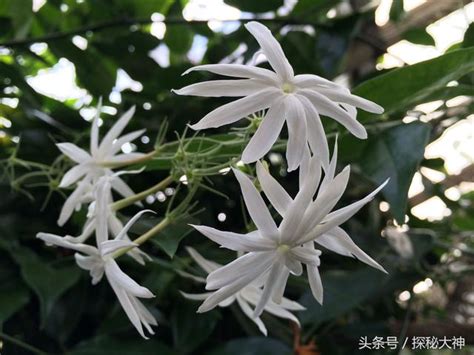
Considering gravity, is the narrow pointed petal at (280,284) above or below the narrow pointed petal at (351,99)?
below

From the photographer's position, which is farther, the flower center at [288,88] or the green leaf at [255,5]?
the green leaf at [255,5]

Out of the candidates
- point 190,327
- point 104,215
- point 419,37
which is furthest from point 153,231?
point 419,37

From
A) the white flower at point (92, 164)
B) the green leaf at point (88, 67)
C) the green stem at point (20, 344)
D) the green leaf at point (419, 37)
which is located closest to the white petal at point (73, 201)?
the white flower at point (92, 164)

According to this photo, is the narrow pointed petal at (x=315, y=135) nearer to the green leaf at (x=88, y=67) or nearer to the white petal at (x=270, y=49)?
the white petal at (x=270, y=49)

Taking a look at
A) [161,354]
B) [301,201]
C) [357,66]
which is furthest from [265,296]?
[357,66]

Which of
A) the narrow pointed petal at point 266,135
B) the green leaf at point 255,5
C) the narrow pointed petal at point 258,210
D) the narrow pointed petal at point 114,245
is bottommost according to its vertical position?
the narrow pointed petal at point 114,245

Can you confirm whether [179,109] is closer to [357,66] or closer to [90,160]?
[90,160]
